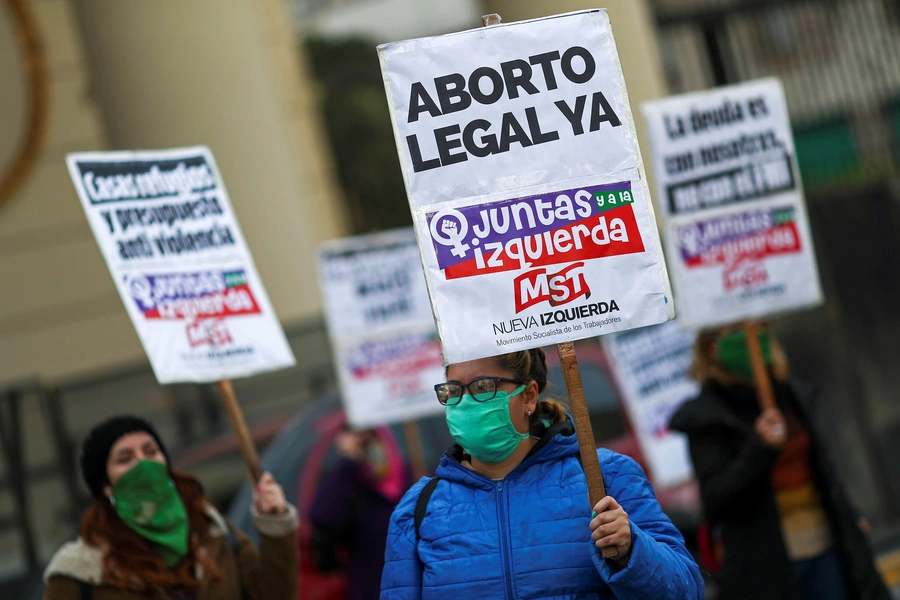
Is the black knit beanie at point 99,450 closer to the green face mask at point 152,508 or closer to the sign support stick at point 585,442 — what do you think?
the green face mask at point 152,508

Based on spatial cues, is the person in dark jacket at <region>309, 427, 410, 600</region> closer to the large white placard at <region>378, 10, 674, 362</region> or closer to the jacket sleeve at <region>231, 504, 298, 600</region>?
the jacket sleeve at <region>231, 504, 298, 600</region>

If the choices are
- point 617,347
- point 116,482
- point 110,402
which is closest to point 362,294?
point 617,347

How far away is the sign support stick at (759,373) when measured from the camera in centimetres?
483

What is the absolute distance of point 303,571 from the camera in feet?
19.7

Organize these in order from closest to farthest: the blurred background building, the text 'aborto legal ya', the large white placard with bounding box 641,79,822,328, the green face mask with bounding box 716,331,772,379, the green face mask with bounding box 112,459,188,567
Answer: the text 'aborto legal ya'
the green face mask with bounding box 112,459,188,567
the green face mask with bounding box 716,331,772,379
the large white placard with bounding box 641,79,822,328
the blurred background building

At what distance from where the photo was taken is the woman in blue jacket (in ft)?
9.25

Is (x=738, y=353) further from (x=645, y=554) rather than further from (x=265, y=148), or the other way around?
(x=265, y=148)

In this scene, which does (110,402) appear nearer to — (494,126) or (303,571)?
(303,571)

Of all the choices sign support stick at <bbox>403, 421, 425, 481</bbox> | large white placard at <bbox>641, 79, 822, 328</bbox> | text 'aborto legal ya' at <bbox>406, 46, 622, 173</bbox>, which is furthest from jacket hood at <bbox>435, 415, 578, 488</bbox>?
sign support stick at <bbox>403, 421, 425, 481</bbox>

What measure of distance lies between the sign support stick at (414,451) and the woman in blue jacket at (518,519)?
134 inches

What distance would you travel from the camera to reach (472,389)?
121 inches

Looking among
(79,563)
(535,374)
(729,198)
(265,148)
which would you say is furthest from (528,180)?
(265,148)

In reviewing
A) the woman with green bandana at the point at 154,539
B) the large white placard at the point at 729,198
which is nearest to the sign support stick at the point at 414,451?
the large white placard at the point at 729,198

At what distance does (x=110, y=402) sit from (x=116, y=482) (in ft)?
15.1
